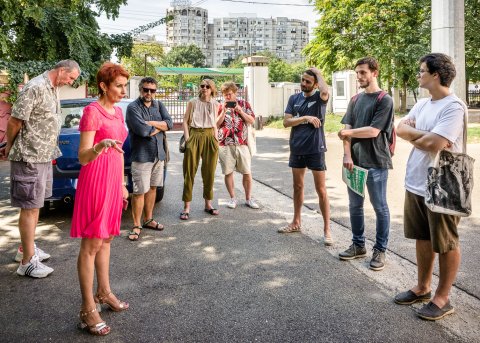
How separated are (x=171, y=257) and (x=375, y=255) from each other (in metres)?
2.05

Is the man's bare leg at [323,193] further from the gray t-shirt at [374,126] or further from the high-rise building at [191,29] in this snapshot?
the high-rise building at [191,29]

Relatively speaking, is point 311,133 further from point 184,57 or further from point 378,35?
point 184,57

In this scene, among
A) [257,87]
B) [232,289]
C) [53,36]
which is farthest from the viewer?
[257,87]

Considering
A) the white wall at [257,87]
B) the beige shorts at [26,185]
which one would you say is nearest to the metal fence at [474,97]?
the white wall at [257,87]

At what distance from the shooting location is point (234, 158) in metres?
6.93

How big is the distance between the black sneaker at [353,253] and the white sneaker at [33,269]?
2.83 metres

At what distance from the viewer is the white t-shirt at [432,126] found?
313cm

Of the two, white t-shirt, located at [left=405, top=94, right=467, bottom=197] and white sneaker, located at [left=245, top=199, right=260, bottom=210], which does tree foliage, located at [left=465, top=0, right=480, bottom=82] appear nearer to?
white sneaker, located at [left=245, top=199, right=260, bottom=210]

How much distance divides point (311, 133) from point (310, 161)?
317 millimetres

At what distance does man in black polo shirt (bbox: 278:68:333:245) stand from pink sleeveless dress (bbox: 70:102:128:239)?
8.32 ft

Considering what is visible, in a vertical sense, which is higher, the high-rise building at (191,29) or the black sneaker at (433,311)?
the high-rise building at (191,29)

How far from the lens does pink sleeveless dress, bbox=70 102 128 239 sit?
3109 mm

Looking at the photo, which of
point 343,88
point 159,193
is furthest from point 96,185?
point 343,88

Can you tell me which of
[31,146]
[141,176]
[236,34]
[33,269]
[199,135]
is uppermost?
[236,34]
